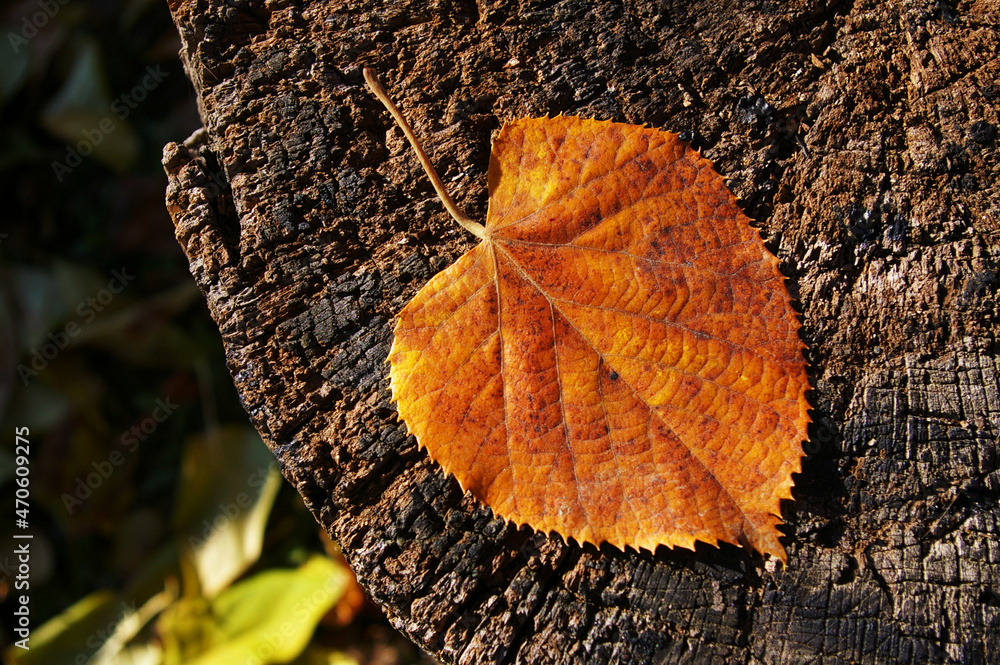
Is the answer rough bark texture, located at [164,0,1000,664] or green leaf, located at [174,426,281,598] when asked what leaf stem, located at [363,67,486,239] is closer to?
rough bark texture, located at [164,0,1000,664]

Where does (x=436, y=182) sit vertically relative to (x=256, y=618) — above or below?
above

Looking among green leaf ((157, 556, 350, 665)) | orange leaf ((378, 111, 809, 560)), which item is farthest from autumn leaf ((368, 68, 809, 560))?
green leaf ((157, 556, 350, 665))

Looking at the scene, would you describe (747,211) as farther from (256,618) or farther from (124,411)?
(124,411)

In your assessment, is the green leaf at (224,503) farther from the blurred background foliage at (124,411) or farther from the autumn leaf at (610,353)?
the autumn leaf at (610,353)

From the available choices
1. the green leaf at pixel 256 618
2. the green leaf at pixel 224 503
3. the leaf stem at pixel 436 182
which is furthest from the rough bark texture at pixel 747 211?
the green leaf at pixel 224 503

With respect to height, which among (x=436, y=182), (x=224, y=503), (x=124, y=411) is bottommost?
(x=224, y=503)

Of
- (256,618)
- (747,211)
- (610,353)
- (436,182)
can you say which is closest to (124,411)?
(256,618)

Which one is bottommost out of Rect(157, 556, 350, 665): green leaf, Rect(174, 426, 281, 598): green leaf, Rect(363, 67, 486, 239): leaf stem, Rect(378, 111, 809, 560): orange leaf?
Rect(157, 556, 350, 665): green leaf

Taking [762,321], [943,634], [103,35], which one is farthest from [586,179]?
[103,35]
